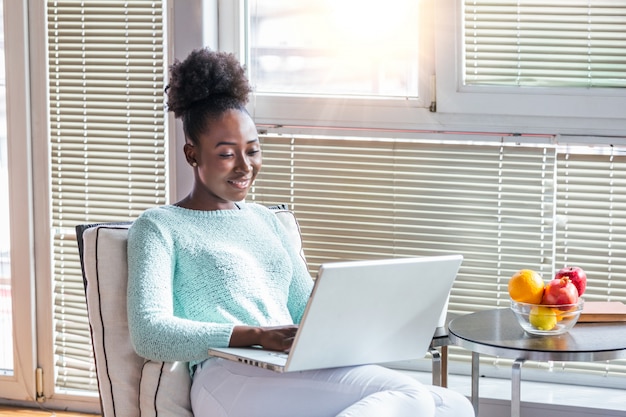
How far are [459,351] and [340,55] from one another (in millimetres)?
1003

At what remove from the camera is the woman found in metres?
1.81

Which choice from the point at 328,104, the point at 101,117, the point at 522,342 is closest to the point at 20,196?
the point at 101,117

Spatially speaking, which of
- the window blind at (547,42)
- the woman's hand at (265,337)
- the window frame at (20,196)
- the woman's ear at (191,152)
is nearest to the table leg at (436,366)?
the woman's hand at (265,337)

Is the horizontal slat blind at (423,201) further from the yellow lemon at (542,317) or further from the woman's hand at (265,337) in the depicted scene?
the woman's hand at (265,337)

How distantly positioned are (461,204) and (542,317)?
2.45ft

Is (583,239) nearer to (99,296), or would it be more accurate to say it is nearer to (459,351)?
(459,351)

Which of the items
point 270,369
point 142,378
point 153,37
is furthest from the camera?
point 153,37

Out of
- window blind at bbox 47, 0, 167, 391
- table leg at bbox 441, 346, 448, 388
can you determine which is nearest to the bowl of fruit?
table leg at bbox 441, 346, 448, 388

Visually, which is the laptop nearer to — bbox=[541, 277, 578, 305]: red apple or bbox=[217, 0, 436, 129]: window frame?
bbox=[541, 277, 578, 305]: red apple

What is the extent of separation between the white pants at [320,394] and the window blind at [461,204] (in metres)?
1.03

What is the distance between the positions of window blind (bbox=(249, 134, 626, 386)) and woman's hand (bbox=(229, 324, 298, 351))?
106 centimetres

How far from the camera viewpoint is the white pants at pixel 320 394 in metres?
1.79

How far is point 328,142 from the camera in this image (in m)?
2.93

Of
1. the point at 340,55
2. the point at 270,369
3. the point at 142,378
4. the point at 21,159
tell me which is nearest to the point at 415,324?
the point at 270,369
